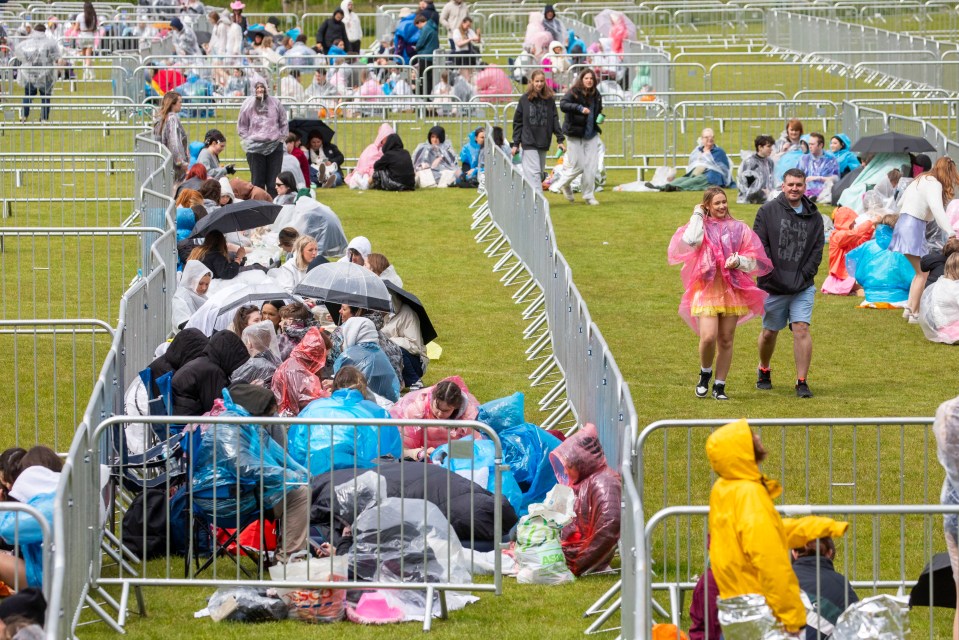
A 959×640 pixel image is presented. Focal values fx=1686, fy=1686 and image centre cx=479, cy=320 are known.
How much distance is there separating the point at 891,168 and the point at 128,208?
9219 millimetres

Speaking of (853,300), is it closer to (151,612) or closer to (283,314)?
(283,314)

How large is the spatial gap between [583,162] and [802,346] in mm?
8893

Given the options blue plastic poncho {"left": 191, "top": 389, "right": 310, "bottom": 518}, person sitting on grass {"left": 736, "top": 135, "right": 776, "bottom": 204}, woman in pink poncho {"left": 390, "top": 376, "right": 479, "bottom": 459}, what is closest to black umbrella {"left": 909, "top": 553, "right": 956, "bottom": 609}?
blue plastic poncho {"left": 191, "top": 389, "right": 310, "bottom": 518}

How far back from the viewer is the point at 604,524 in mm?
9219

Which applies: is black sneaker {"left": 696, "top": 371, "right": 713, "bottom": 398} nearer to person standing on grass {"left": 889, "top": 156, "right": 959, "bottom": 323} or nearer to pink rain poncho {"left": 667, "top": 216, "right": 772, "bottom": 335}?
pink rain poncho {"left": 667, "top": 216, "right": 772, "bottom": 335}

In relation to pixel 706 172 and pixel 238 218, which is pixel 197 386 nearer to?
pixel 238 218

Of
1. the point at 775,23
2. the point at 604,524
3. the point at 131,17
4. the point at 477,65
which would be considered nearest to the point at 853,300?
the point at 604,524

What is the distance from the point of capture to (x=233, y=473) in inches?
349

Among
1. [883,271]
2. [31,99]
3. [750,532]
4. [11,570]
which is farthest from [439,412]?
[31,99]

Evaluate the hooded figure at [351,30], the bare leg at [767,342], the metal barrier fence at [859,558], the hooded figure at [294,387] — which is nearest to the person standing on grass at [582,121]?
the bare leg at [767,342]

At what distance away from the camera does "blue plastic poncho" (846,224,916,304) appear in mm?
16562

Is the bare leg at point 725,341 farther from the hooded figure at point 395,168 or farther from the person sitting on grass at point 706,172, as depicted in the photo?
the hooded figure at point 395,168

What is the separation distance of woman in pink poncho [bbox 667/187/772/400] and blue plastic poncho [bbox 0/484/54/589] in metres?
5.85

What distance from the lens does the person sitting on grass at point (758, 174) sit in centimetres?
2211
